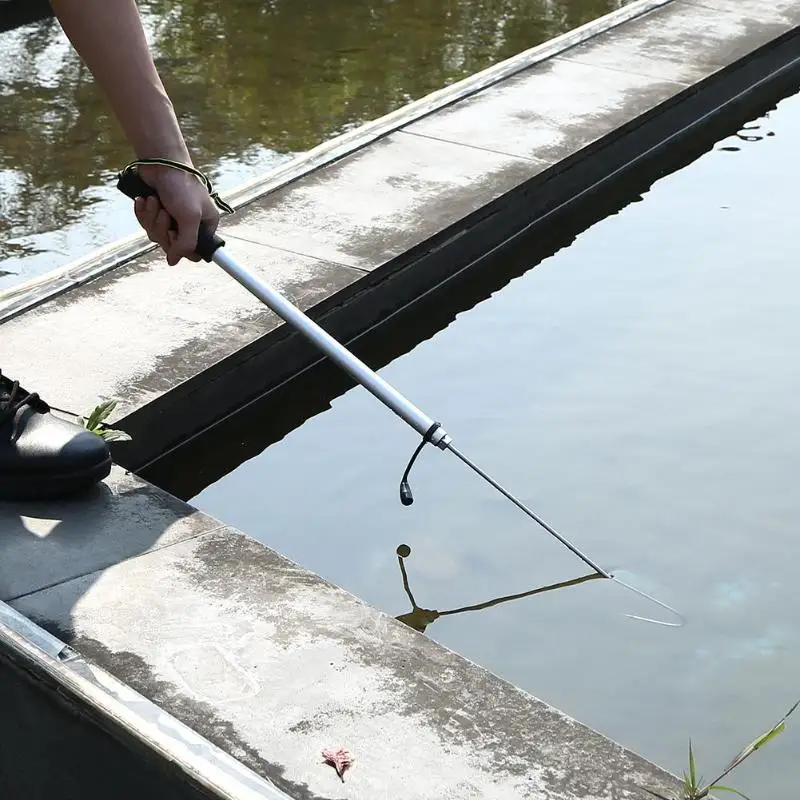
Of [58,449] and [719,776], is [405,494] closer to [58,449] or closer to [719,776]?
[58,449]

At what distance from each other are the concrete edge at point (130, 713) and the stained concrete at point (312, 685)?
0.04m

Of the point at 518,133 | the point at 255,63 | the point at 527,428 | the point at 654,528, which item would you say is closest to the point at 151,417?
the point at 527,428

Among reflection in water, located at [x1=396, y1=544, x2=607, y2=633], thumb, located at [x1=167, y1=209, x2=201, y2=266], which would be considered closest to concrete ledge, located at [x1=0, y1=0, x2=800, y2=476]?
thumb, located at [x1=167, y1=209, x2=201, y2=266]

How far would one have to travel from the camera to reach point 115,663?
94.8 inches

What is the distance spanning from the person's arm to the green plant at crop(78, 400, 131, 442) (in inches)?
23.8

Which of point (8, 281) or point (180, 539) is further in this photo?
point (8, 281)

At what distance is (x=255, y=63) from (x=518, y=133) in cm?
211

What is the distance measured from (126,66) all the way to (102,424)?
993mm

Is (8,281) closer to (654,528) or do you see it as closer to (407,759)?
(654,528)

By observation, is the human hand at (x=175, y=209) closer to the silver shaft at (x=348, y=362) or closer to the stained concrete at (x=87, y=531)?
the silver shaft at (x=348, y=362)

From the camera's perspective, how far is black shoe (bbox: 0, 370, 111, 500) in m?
2.82

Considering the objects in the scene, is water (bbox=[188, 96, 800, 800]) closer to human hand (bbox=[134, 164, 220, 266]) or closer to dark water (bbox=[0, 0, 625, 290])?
human hand (bbox=[134, 164, 220, 266])

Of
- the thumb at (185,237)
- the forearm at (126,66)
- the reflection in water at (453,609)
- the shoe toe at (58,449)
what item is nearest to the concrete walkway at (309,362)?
the shoe toe at (58,449)

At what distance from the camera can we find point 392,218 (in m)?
4.48
